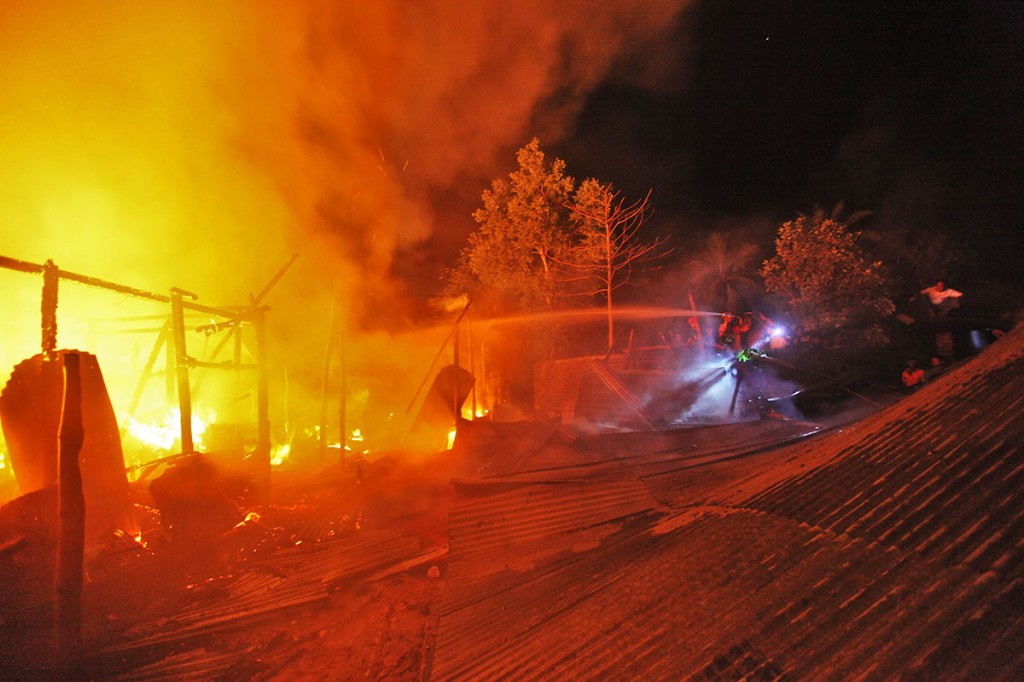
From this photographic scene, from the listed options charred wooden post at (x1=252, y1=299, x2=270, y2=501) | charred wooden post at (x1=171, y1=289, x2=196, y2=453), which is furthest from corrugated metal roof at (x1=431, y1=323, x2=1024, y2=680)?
charred wooden post at (x1=252, y1=299, x2=270, y2=501)

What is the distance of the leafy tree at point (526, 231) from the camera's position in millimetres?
16453

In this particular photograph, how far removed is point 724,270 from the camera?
21.8 metres

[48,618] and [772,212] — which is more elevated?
[772,212]

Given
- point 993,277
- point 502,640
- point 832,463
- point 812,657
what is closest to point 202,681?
point 502,640

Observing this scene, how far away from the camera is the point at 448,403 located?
1181cm

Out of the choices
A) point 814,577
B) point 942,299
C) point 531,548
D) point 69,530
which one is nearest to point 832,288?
point 942,299

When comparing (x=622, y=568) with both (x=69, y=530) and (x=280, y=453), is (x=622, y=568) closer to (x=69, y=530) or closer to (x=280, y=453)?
(x=69, y=530)

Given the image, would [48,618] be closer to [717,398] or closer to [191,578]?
[191,578]

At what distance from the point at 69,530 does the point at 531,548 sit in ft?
14.3

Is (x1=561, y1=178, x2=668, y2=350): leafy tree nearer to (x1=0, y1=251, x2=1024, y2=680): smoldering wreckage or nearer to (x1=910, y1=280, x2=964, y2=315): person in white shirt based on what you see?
(x1=0, y1=251, x2=1024, y2=680): smoldering wreckage

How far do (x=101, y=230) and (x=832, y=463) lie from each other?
654 inches

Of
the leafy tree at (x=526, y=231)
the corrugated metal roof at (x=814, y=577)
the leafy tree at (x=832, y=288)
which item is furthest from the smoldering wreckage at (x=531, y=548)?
the leafy tree at (x=526, y=231)

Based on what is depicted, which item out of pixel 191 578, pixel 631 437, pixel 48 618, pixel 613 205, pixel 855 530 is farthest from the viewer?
pixel 613 205

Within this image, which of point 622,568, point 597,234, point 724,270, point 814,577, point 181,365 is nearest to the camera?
point 814,577
